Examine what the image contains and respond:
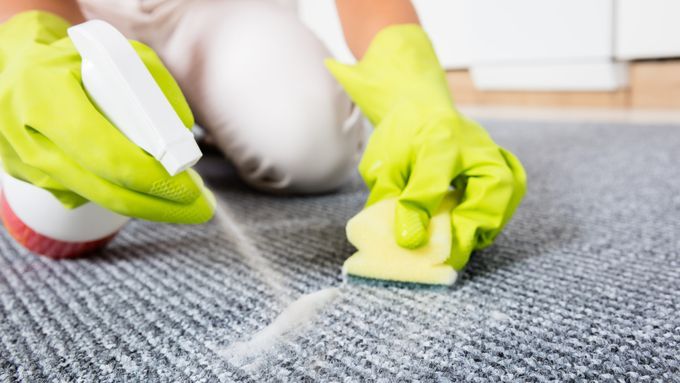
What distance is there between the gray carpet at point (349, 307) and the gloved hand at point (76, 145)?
0.07 meters

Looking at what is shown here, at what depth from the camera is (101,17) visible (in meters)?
0.68

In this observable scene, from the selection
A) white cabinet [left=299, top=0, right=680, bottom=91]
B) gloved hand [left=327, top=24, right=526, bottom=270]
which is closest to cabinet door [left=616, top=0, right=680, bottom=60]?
white cabinet [left=299, top=0, right=680, bottom=91]

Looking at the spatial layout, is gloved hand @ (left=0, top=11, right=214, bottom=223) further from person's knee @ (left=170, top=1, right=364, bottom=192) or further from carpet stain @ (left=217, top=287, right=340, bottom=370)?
person's knee @ (left=170, top=1, right=364, bottom=192)

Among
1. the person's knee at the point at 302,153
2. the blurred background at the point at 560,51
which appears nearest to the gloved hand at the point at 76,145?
the person's knee at the point at 302,153

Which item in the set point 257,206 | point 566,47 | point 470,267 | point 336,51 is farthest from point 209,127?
point 336,51

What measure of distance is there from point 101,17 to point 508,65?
108 cm

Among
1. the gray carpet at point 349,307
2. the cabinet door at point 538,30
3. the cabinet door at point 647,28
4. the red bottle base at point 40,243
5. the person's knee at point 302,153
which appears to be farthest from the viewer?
the cabinet door at point 538,30

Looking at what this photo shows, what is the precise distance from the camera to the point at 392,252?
0.39 meters

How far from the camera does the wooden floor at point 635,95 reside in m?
1.25

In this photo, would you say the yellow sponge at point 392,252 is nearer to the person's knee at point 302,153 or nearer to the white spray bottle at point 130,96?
the white spray bottle at point 130,96

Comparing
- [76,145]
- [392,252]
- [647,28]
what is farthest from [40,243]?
[647,28]

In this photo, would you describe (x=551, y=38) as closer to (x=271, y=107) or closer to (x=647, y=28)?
(x=647, y=28)

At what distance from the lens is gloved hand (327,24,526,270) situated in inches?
15.3

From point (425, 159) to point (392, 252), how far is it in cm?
6
